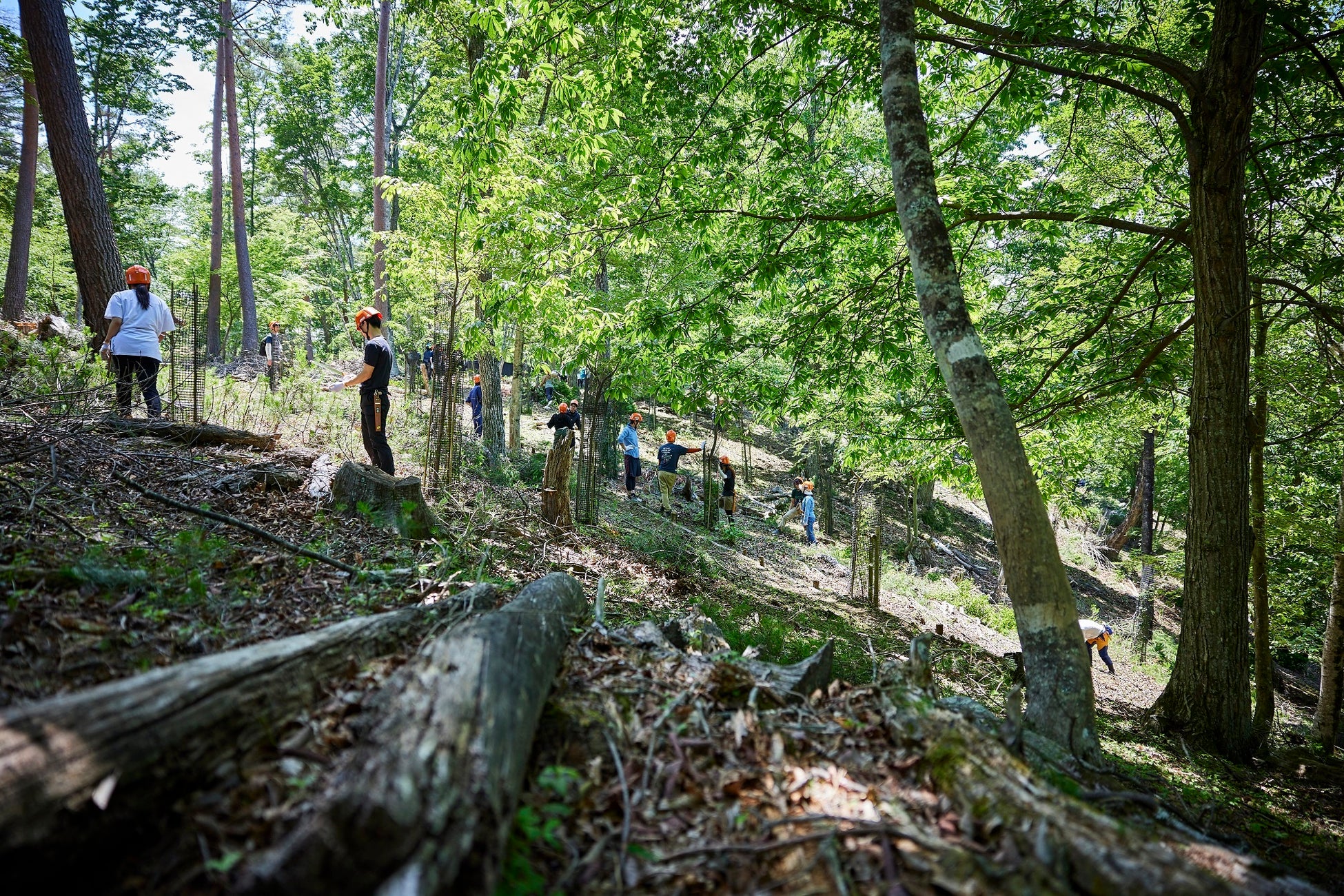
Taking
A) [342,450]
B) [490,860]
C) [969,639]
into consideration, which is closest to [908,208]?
[490,860]

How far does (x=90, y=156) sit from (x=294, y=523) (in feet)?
21.3

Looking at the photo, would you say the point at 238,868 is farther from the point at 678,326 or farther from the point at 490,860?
the point at 678,326

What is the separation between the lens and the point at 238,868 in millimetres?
1491

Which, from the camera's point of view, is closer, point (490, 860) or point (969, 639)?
point (490, 860)

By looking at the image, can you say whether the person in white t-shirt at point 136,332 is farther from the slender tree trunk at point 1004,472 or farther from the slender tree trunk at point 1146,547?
the slender tree trunk at point 1146,547

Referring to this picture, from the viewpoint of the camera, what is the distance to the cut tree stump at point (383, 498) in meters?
5.41

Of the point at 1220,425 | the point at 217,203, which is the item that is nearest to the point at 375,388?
the point at 1220,425

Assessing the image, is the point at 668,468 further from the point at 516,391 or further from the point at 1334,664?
the point at 1334,664

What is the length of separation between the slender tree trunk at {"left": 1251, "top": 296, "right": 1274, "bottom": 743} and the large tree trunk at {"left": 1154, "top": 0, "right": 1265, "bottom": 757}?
2.06 meters

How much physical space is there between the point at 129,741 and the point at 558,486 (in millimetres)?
6701

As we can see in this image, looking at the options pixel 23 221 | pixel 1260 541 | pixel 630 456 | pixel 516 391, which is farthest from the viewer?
pixel 630 456

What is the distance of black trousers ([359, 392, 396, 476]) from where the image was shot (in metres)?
6.89

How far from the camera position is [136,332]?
6605 millimetres

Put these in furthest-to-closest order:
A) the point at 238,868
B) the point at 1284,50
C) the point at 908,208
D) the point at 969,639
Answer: the point at 969,639, the point at 1284,50, the point at 908,208, the point at 238,868
